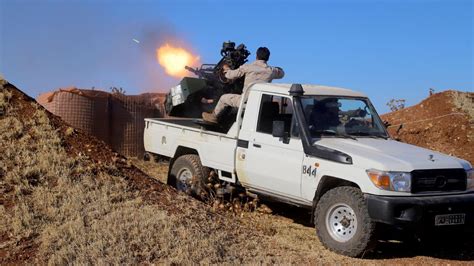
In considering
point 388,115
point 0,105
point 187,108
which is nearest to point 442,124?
point 388,115

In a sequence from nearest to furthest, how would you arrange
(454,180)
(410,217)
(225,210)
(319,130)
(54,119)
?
(410,217), (454,180), (319,130), (225,210), (54,119)

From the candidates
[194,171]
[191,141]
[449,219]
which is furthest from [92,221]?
[449,219]

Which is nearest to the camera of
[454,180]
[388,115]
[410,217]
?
[410,217]

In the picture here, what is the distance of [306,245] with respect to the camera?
7.66 meters

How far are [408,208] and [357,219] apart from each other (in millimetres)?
622

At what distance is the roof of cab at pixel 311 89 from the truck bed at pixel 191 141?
895mm

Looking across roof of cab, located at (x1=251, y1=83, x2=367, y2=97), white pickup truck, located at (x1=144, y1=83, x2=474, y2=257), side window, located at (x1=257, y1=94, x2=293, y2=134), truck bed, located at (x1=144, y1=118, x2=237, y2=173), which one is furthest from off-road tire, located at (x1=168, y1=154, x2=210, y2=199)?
roof of cab, located at (x1=251, y1=83, x2=367, y2=97)

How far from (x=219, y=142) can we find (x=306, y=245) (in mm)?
2378

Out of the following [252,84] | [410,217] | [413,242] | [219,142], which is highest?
[252,84]

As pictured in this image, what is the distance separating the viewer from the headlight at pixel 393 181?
275 inches

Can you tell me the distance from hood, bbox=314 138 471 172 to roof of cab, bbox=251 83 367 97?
936 millimetres

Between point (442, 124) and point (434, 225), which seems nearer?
point (434, 225)

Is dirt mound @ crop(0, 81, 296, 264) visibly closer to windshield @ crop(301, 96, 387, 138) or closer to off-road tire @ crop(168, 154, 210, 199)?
off-road tire @ crop(168, 154, 210, 199)

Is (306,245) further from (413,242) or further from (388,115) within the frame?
(388,115)
